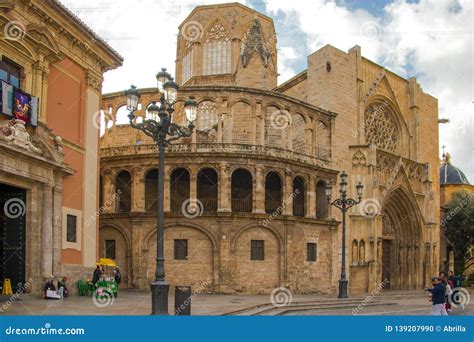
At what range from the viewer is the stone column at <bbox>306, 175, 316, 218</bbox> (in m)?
33.1

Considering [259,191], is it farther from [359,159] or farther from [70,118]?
[70,118]

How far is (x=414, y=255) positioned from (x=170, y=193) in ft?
59.4

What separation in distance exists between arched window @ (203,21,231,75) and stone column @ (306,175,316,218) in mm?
15196

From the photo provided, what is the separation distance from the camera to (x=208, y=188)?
105ft

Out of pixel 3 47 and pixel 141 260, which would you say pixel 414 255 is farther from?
pixel 3 47

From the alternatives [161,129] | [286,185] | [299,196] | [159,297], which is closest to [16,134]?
[161,129]

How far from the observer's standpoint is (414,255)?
134ft

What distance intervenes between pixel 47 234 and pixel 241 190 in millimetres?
13819

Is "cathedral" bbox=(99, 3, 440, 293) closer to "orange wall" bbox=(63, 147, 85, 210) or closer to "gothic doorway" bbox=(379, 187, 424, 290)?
"gothic doorway" bbox=(379, 187, 424, 290)

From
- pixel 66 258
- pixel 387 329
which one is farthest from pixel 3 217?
pixel 387 329

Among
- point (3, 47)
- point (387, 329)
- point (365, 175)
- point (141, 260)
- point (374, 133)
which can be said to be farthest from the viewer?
point (374, 133)

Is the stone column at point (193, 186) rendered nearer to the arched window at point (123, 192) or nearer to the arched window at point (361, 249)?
the arched window at point (123, 192)

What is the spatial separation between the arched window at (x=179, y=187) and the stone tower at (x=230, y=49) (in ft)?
46.9

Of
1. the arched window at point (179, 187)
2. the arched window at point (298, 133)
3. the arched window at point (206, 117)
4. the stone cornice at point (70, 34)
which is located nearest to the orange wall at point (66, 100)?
the stone cornice at point (70, 34)
